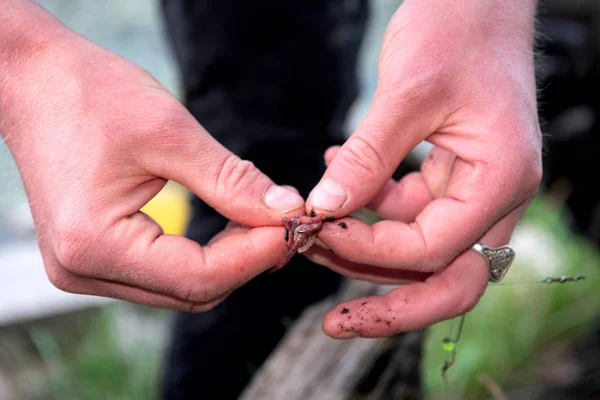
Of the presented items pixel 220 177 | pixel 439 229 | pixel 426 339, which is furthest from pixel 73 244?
pixel 426 339

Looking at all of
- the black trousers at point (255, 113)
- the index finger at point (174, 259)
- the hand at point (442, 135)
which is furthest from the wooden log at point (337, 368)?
the index finger at point (174, 259)

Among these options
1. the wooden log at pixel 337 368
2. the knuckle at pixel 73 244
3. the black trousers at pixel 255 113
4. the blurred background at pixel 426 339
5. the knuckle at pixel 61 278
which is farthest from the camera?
the blurred background at pixel 426 339

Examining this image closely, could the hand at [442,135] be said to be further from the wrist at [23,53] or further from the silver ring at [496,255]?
the wrist at [23,53]

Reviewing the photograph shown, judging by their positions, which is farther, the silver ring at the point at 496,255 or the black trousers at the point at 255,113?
the black trousers at the point at 255,113

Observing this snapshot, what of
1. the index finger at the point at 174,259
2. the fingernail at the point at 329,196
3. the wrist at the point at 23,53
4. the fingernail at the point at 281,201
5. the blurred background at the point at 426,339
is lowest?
the blurred background at the point at 426,339

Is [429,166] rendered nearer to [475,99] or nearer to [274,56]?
[475,99]

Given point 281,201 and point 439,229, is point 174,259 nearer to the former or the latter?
point 281,201
